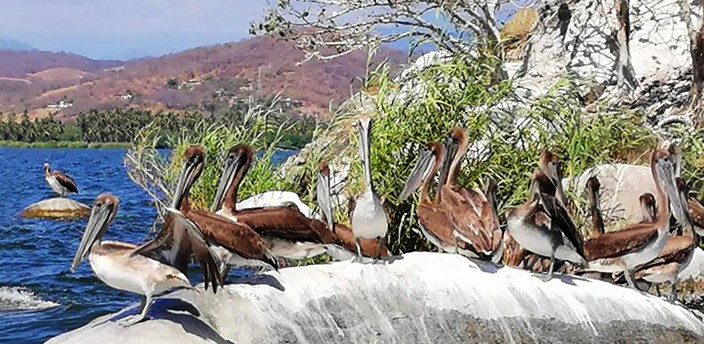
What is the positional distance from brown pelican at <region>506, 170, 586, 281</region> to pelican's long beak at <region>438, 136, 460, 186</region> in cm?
131

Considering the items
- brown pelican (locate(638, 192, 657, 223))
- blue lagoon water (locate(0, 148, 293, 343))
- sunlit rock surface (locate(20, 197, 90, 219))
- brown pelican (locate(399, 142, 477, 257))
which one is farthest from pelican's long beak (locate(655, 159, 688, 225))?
sunlit rock surface (locate(20, 197, 90, 219))

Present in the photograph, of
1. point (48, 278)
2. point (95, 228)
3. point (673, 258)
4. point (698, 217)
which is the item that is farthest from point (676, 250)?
point (48, 278)

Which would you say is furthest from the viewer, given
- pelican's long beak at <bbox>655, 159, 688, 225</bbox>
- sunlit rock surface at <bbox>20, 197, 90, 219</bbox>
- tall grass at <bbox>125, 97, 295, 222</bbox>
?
sunlit rock surface at <bbox>20, 197, 90, 219</bbox>

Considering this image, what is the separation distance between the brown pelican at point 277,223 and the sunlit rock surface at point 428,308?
467mm

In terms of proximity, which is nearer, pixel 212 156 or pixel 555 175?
pixel 555 175

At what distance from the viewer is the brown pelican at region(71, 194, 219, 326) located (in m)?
6.67

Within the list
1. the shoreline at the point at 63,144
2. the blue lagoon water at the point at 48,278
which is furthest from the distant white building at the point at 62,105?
the blue lagoon water at the point at 48,278

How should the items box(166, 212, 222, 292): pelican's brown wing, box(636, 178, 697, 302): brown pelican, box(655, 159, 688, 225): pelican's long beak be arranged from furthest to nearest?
box(636, 178, 697, 302): brown pelican < box(655, 159, 688, 225): pelican's long beak < box(166, 212, 222, 292): pelican's brown wing

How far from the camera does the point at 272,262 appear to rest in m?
7.70

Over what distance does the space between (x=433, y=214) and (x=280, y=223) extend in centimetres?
132

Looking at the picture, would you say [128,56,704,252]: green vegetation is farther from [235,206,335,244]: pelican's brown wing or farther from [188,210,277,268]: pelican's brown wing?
[188,210,277,268]: pelican's brown wing

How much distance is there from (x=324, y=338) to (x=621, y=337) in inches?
94.2

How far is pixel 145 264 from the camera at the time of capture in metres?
6.71

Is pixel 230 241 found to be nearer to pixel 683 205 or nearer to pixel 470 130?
pixel 683 205
